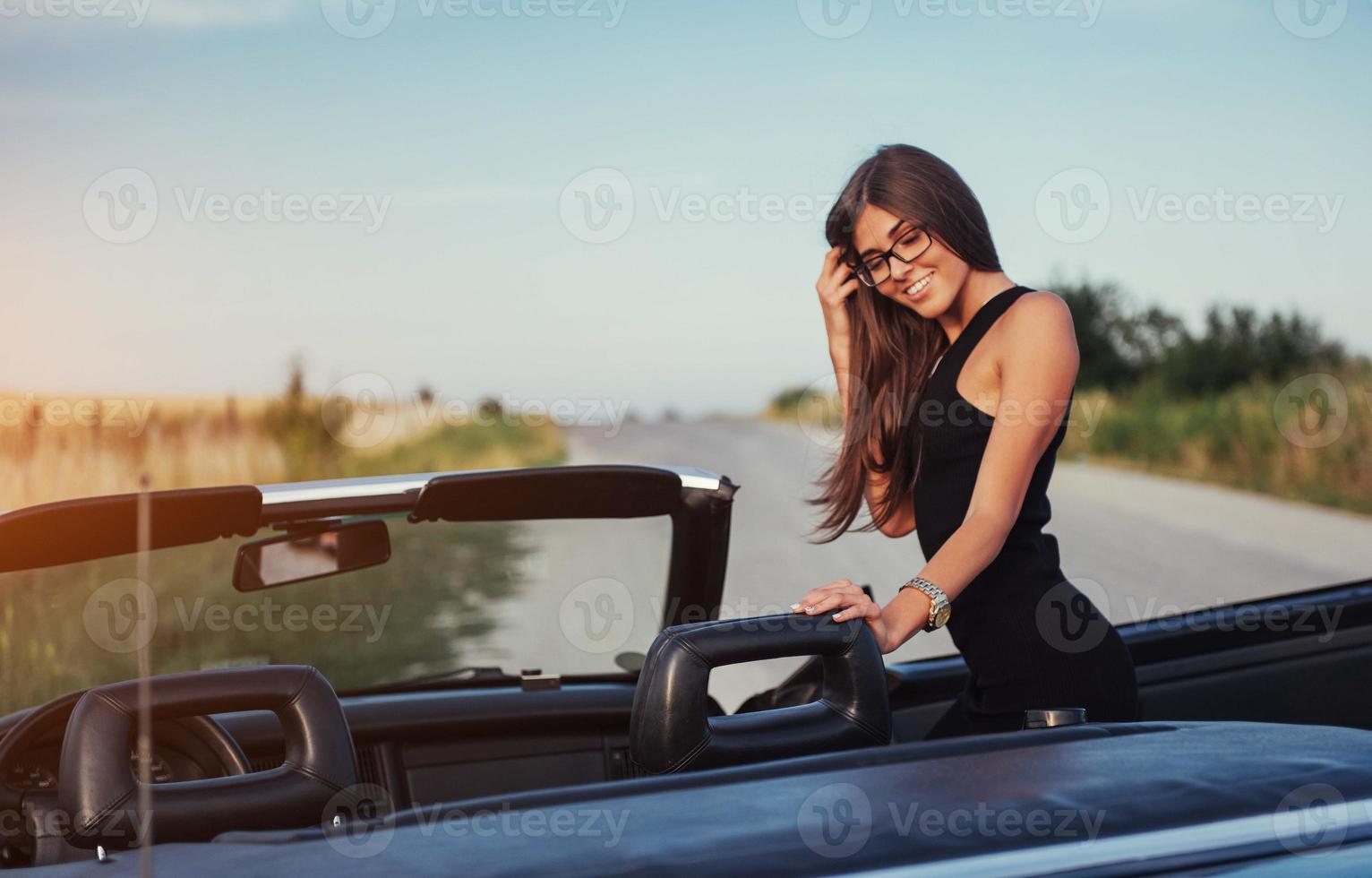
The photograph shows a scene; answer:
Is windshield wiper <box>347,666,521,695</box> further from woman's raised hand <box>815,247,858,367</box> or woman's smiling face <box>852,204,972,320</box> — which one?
woman's smiling face <box>852,204,972,320</box>

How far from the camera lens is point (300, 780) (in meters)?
1.87

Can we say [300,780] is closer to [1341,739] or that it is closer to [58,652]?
[1341,739]

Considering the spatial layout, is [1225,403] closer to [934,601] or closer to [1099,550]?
[1099,550]

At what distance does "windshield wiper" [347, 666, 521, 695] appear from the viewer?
3322 mm

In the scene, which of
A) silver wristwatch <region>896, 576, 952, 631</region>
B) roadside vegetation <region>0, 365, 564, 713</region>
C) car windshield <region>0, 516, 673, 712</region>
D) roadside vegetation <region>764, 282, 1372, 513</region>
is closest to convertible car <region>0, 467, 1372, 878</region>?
silver wristwatch <region>896, 576, 952, 631</region>

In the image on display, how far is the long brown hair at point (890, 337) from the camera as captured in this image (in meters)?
2.63

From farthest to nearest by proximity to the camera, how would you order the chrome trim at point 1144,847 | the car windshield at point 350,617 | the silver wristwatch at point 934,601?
the car windshield at point 350,617
the silver wristwatch at point 934,601
the chrome trim at point 1144,847

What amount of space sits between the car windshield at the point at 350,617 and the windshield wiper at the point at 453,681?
13.0ft

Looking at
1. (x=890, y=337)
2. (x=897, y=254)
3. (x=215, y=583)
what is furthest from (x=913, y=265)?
(x=215, y=583)

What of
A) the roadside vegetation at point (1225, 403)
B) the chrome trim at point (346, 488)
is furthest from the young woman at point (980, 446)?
the roadside vegetation at point (1225, 403)

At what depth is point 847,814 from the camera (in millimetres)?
1235

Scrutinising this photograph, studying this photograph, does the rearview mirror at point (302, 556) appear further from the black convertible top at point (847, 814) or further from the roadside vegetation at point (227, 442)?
the black convertible top at point (847, 814)

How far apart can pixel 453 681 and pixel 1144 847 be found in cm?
249

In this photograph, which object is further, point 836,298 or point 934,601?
point 836,298
